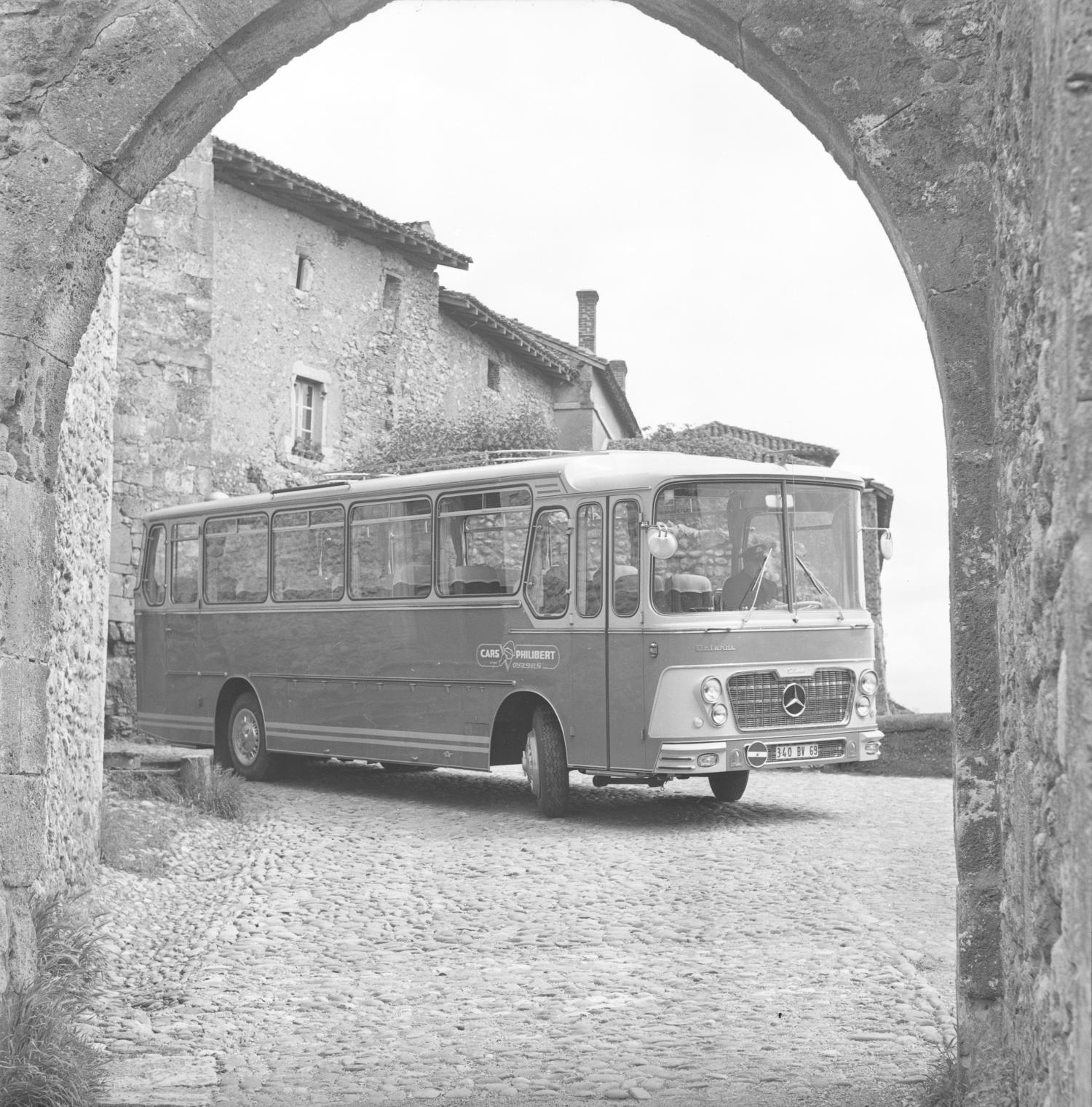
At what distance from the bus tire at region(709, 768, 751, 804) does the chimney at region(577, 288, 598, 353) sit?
87.3ft

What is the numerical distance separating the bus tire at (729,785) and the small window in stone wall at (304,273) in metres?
15.0

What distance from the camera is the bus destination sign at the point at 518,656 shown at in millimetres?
10820

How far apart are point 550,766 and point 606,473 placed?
7.29 ft

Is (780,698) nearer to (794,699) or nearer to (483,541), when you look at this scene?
(794,699)

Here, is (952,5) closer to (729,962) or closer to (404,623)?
(729,962)

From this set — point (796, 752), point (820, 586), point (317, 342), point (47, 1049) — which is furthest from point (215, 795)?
point (317, 342)

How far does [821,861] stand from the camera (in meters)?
8.84

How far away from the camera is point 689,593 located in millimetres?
10328

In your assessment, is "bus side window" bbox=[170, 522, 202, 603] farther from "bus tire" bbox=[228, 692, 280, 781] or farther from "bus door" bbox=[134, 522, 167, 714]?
"bus tire" bbox=[228, 692, 280, 781]

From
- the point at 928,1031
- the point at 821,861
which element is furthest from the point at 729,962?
the point at 821,861

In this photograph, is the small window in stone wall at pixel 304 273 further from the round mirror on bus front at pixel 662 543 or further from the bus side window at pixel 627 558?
the round mirror on bus front at pixel 662 543

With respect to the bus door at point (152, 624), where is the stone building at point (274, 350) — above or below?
above

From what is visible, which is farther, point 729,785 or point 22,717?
point 729,785

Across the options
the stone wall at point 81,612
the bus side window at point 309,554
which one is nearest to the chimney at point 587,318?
the bus side window at point 309,554
